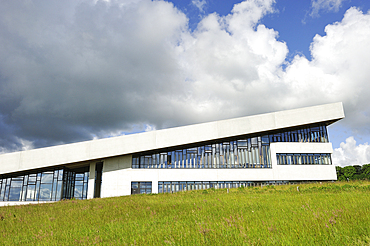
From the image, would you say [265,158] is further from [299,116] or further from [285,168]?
[299,116]

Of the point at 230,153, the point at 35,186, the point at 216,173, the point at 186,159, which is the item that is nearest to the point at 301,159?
the point at 230,153

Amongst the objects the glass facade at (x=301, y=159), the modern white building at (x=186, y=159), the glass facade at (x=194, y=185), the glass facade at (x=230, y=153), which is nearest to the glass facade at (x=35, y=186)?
the modern white building at (x=186, y=159)

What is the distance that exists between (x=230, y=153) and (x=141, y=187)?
11797 mm

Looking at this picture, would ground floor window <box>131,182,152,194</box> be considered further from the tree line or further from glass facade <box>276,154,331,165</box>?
the tree line

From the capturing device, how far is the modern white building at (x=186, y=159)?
95.8 ft

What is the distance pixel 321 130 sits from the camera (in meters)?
34.3

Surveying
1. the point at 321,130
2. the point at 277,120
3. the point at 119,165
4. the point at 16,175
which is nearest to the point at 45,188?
the point at 16,175

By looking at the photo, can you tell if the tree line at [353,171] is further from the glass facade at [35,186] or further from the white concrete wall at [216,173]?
the glass facade at [35,186]

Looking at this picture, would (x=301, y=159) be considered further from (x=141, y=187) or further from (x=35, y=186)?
(x=35, y=186)

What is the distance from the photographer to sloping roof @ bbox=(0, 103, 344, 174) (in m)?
28.2

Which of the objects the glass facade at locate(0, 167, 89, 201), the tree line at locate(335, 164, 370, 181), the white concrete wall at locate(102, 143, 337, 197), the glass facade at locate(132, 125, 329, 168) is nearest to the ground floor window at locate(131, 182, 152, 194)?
the white concrete wall at locate(102, 143, 337, 197)

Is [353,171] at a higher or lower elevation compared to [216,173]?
higher

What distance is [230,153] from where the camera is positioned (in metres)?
32.3

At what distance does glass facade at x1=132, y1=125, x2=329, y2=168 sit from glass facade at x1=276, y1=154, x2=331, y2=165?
1688 mm
